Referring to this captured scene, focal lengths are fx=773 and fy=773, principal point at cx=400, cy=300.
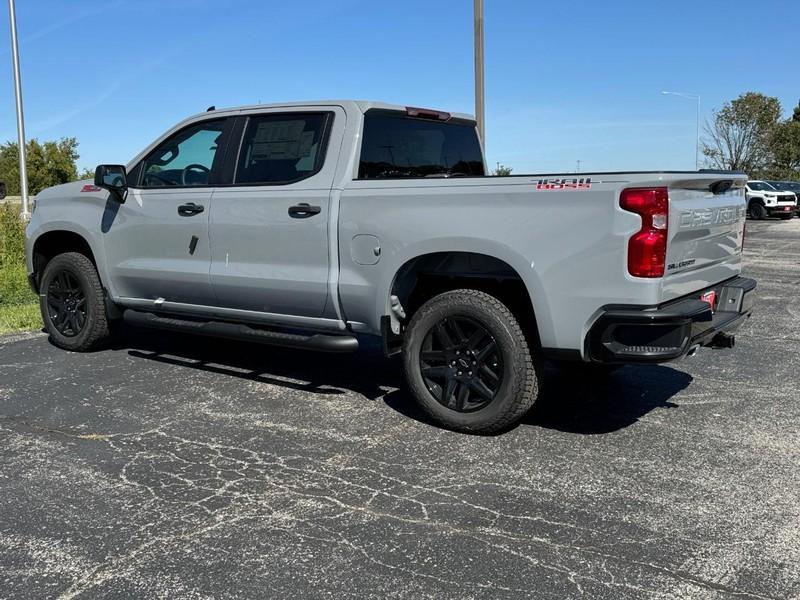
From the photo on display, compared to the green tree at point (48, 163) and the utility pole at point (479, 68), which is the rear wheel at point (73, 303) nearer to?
the utility pole at point (479, 68)

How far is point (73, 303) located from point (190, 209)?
1.83 meters

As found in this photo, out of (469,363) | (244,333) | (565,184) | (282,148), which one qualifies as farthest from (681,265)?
(244,333)

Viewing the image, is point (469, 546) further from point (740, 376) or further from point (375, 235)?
point (740, 376)

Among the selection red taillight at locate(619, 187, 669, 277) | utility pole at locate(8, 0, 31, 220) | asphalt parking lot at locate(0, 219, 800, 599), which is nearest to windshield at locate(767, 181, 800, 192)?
utility pole at locate(8, 0, 31, 220)

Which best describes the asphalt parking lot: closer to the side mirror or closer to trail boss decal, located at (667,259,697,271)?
trail boss decal, located at (667,259,697,271)

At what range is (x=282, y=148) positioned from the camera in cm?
544

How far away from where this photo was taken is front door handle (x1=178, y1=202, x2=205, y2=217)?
5652mm

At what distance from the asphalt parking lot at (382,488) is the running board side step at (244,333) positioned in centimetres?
41

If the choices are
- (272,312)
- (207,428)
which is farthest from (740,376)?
(207,428)

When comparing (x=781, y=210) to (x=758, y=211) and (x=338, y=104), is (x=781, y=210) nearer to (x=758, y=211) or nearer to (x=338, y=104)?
(x=758, y=211)

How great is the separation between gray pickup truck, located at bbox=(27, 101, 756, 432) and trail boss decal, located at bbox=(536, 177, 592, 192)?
0.04 feet

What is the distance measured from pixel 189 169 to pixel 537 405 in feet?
10.4

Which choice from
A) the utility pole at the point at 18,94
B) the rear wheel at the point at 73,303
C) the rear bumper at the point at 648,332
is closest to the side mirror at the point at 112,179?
the rear wheel at the point at 73,303

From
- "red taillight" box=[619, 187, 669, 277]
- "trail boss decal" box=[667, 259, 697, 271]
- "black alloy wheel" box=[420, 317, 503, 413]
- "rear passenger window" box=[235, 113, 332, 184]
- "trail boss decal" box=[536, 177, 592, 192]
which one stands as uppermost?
"rear passenger window" box=[235, 113, 332, 184]
